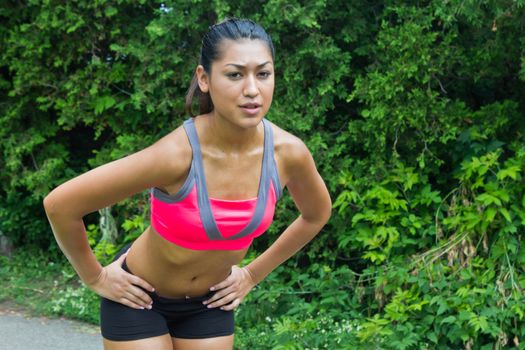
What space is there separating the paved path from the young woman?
275 cm

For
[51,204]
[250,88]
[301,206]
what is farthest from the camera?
[301,206]

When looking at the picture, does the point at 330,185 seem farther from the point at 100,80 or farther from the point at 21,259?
the point at 21,259

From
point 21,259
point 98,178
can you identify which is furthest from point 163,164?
point 21,259

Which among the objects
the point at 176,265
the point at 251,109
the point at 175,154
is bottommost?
the point at 176,265

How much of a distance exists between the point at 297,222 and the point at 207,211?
71 centimetres

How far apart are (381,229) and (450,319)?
34.4 inches

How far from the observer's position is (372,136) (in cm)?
575

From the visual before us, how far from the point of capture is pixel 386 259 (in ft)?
17.8

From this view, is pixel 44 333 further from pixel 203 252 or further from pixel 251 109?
pixel 251 109

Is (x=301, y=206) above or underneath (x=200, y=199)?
underneath

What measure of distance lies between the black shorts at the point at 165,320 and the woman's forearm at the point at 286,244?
0.33 metres

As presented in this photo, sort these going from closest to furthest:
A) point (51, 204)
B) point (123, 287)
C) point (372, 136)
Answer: point (51, 204)
point (123, 287)
point (372, 136)

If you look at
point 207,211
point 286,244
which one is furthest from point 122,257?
point 286,244

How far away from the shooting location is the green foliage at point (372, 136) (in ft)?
16.5
